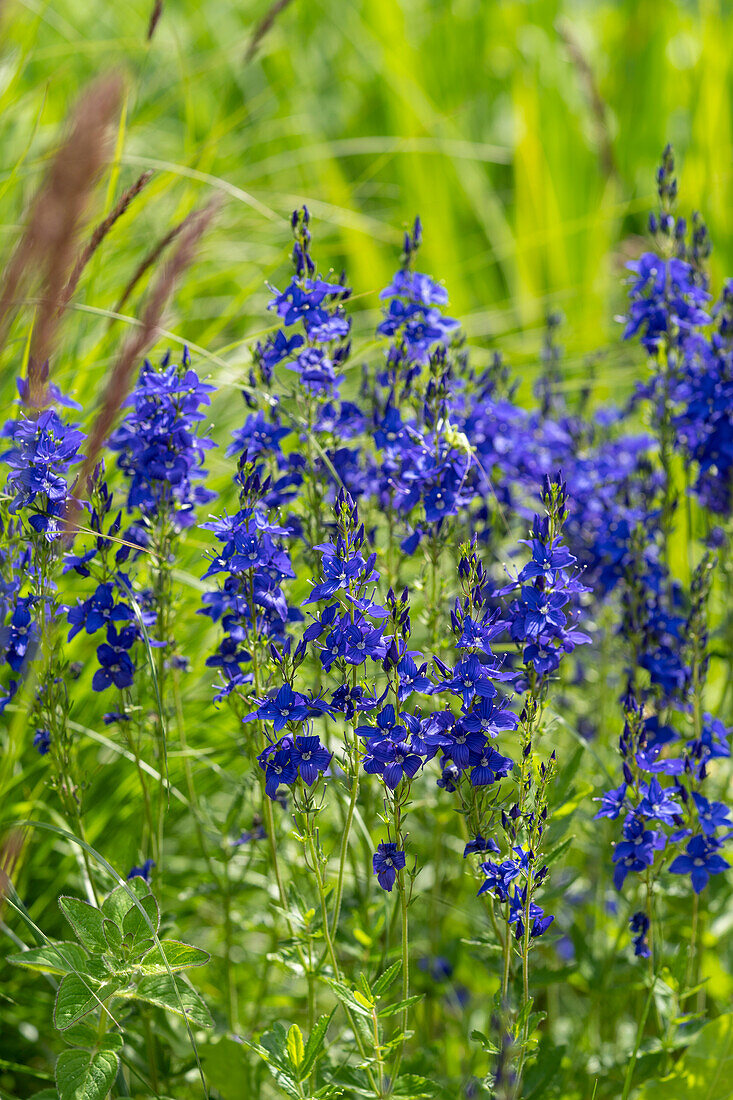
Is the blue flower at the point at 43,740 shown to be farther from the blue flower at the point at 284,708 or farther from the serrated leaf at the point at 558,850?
the serrated leaf at the point at 558,850

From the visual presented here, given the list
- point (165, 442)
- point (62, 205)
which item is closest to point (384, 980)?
point (165, 442)

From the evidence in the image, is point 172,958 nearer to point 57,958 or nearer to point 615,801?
point 57,958

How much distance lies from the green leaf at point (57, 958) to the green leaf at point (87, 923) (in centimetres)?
4

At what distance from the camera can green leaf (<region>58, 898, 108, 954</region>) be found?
6.98 feet

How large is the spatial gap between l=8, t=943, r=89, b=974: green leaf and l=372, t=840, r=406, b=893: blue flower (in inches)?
24.5

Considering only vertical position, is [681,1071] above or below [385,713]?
below

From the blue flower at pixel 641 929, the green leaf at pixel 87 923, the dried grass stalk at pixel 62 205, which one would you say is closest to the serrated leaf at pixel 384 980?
the green leaf at pixel 87 923

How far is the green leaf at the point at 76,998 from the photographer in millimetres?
1984

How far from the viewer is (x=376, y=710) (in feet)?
6.53

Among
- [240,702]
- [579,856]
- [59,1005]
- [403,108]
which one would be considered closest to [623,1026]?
[579,856]

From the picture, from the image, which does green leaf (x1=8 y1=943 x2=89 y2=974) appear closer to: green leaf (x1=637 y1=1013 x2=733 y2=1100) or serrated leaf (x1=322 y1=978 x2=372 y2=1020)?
Answer: serrated leaf (x1=322 y1=978 x2=372 y2=1020)

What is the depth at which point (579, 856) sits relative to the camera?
12.5 ft

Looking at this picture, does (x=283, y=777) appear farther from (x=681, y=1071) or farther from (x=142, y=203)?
(x=142, y=203)

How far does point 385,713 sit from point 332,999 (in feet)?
6.33
